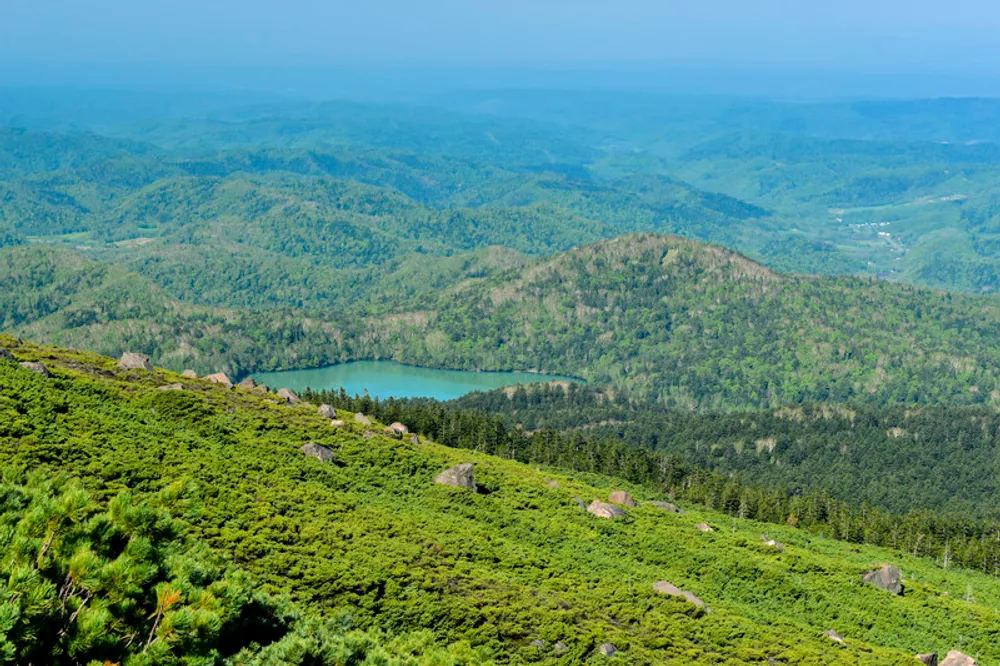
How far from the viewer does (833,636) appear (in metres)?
57.4

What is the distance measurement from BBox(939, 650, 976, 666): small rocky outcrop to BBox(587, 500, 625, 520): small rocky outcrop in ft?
93.8

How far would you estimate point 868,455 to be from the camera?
7293 inches

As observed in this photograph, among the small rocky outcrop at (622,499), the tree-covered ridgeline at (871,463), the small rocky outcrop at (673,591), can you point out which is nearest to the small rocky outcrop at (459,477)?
the small rocky outcrop at (622,499)

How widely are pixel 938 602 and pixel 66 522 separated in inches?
2727

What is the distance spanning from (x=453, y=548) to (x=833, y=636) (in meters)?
24.7

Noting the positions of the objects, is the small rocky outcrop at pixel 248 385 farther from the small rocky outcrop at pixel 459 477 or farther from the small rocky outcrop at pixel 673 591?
the small rocky outcrop at pixel 673 591

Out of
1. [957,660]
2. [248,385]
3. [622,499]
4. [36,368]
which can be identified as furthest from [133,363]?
[957,660]

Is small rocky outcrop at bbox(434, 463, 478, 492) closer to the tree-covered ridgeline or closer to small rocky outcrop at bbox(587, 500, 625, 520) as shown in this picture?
small rocky outcrop at bbox(587, 500, 625, 520)

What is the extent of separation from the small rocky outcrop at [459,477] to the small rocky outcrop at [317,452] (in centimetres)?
905

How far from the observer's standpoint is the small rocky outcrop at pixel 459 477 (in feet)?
249

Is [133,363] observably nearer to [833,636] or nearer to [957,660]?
[833,636]

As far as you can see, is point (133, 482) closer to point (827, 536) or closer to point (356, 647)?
point (356, 647)

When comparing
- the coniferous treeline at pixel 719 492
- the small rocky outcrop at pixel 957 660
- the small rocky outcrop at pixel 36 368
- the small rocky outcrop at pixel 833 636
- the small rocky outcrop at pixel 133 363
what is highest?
the small rocky outcrop at pixel 36 368

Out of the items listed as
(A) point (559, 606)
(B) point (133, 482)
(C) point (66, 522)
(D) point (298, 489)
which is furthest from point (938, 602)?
(C) point (66, 522)
